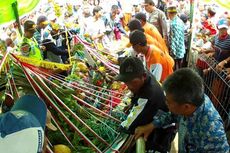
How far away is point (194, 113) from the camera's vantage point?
2367mm

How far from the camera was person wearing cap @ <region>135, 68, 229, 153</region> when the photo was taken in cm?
229

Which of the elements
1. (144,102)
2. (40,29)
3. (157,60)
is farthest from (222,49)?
(40,29)

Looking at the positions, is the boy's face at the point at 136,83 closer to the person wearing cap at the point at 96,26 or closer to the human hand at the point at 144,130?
the human hand at the point at 144,130

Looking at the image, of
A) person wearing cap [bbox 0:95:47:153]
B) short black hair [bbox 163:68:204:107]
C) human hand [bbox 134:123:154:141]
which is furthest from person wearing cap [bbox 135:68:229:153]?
person wearing cap [bbox 0:95:47:153]

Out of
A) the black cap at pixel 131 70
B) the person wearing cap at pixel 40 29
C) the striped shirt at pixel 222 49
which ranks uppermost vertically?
the black cap at pixel 131 70

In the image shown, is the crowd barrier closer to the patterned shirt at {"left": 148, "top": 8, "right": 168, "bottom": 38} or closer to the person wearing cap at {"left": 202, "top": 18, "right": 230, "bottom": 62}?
the person wearing cap at {"left": 202, "top": 18, "right": 230, "bottom": 62}

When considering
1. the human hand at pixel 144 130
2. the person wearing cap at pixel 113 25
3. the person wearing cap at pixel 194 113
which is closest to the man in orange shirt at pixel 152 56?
the human hand at pixel 144 130

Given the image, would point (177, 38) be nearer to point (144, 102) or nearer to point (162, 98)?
point (162, 98)

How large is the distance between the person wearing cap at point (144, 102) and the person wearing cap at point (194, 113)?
0.34m

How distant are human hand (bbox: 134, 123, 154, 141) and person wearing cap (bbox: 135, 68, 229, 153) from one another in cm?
28

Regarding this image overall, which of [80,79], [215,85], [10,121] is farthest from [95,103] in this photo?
[10,121]

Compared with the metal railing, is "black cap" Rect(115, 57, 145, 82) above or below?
above

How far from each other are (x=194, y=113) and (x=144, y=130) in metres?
0.48

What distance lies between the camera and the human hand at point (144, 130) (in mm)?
2717
